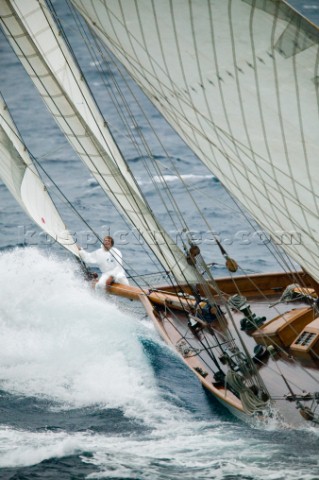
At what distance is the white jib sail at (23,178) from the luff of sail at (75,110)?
1773 millimetres

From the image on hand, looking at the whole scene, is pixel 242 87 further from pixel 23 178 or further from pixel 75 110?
pixel 23 178

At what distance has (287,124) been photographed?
37.8 ft

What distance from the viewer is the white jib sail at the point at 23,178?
1891 centimetres

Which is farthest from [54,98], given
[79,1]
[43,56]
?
[79,1]

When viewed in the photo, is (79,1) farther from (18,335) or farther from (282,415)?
(18,335)

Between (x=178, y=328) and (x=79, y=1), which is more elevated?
(x=79, y=1)

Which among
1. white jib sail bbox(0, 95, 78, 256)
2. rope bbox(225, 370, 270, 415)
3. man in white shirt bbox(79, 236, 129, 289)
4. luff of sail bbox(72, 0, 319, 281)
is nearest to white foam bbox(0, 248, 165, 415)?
man in white shirt bbox(79, 236, 129, 289)

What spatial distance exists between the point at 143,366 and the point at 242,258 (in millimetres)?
9045

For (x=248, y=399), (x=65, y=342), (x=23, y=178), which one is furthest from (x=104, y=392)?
(x=23, y=178)

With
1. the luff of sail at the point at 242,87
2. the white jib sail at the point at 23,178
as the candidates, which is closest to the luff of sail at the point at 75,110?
the white jib sail at the point at 23,178

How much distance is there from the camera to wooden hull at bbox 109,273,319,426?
15031mm

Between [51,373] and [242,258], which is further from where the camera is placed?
[242,258]

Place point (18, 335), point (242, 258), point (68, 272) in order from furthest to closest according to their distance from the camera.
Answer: point (242, 258)
point (68, 272)
point (18, 335)

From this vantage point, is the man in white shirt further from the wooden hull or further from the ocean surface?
the ocean surface
